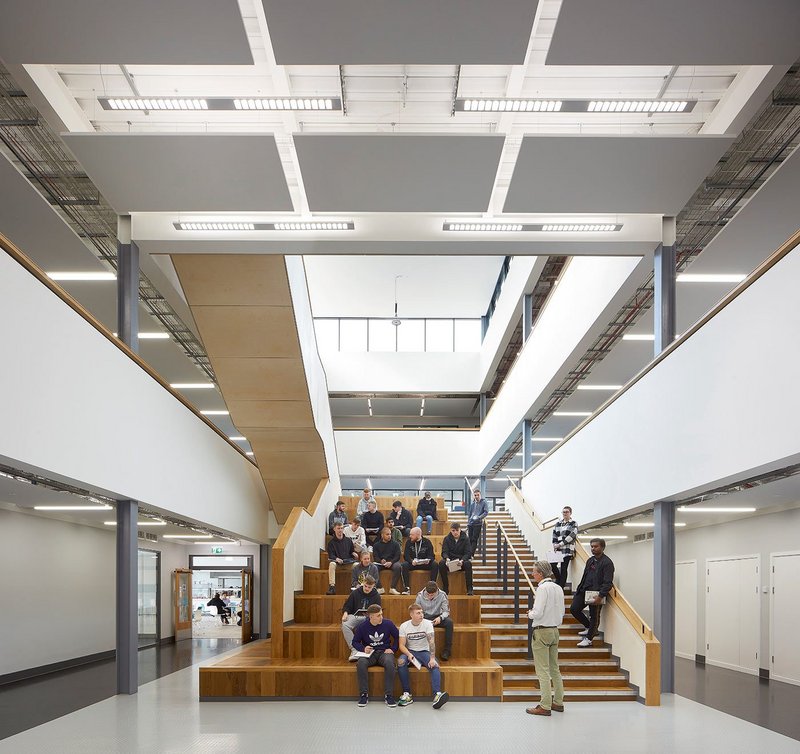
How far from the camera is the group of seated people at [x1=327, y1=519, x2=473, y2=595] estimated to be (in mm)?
13586

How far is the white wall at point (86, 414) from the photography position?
301 inches

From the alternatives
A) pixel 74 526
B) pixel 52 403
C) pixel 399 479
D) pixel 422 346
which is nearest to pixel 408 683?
pixel 52 403

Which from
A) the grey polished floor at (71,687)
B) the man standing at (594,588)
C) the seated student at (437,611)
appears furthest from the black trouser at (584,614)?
the grey polished floor at (71,687)

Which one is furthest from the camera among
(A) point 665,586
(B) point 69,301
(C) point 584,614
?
(C) point 584,614

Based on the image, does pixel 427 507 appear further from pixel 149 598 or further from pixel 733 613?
pixel 149 598

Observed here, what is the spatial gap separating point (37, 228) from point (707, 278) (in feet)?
32.5

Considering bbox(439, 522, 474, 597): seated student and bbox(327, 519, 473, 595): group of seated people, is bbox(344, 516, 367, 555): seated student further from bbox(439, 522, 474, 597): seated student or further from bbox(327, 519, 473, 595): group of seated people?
bbox(439, 522, 474, 597): seated student

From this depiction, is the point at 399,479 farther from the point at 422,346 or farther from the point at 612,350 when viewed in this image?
the point at 612,350

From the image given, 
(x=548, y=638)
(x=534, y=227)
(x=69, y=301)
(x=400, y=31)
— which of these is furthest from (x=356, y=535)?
(x=400, y=31)

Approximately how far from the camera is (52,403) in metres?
8.36

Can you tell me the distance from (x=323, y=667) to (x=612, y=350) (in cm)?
875

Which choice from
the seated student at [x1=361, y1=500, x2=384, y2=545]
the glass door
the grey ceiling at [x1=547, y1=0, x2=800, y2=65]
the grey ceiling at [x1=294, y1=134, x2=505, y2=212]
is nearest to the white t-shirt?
the grey ceiling at [x1=294, y1=134, x2=505, y2=212]

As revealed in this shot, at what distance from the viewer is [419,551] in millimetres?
13953

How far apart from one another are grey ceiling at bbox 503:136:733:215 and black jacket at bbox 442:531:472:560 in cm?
552
